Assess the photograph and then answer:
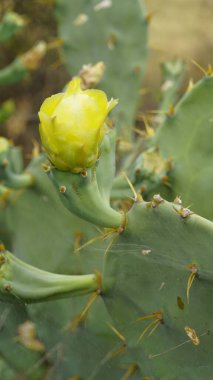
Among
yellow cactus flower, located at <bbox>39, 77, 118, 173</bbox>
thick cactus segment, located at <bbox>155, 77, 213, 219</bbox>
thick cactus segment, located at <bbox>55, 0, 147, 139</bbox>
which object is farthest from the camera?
thick cactus segment, located at <bbox>55, 0, 147, 139</bbox>

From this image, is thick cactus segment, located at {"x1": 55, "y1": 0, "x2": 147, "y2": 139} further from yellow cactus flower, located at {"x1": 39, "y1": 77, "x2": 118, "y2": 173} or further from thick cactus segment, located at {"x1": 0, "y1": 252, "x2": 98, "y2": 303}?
yellow cactus flower, located at {"x1": 39, "y1": 77, "x2": 118, "y2": 173}

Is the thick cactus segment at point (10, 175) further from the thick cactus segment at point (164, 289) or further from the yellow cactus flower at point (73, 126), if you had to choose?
the yellow cactus flower at point (73, 126)

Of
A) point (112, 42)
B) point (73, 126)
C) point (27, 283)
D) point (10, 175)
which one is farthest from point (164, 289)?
point (112, 42)

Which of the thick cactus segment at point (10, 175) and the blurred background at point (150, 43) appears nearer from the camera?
the thick cactus segment at point (10, 175)

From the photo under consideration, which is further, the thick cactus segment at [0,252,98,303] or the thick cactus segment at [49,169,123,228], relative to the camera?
the thick cactus segment at [0,252,98,303]

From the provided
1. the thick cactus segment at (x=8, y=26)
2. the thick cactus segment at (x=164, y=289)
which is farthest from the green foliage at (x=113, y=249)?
the thick cactus segment at (x=8, y=26)

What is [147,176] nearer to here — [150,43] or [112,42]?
[112,42]

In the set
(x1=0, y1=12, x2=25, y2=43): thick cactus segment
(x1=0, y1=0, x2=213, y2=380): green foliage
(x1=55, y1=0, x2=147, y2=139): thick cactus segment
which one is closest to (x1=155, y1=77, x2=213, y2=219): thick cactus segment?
(x1=0, y1=0, x2=213, y2=380): green foliage
